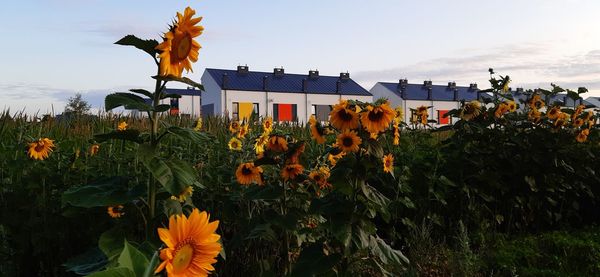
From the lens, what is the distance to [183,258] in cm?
124

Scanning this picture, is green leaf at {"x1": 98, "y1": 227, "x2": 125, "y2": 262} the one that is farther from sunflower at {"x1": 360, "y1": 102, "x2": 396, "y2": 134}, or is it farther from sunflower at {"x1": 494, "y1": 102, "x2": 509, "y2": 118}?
sunflower at {"x1": 494, "y1": 102, "x2": 509, "y2": 118}

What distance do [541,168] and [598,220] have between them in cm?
108

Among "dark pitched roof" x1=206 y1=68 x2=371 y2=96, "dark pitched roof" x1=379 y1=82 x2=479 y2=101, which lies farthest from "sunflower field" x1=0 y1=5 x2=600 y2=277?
"dark pitched roof" x1=379 y1=82 x2=479 y2=101

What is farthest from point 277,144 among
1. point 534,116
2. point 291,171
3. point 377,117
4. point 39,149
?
point 534,116

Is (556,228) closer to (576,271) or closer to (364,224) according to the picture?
(576,271)

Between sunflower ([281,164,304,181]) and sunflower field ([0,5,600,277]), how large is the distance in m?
0.01

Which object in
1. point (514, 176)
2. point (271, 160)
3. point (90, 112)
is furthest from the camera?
point (90, 112)

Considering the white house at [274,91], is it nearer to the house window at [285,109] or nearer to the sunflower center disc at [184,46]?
the house window at [285,109]

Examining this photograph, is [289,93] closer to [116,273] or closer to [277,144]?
[277,144]

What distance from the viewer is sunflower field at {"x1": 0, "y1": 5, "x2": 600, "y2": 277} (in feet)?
7.10

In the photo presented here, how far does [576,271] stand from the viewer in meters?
4.14

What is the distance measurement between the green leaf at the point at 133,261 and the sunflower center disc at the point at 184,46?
45.4 inches

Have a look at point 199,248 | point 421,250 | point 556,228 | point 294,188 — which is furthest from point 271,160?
point 556,228

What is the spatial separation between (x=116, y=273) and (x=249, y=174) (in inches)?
93.2
